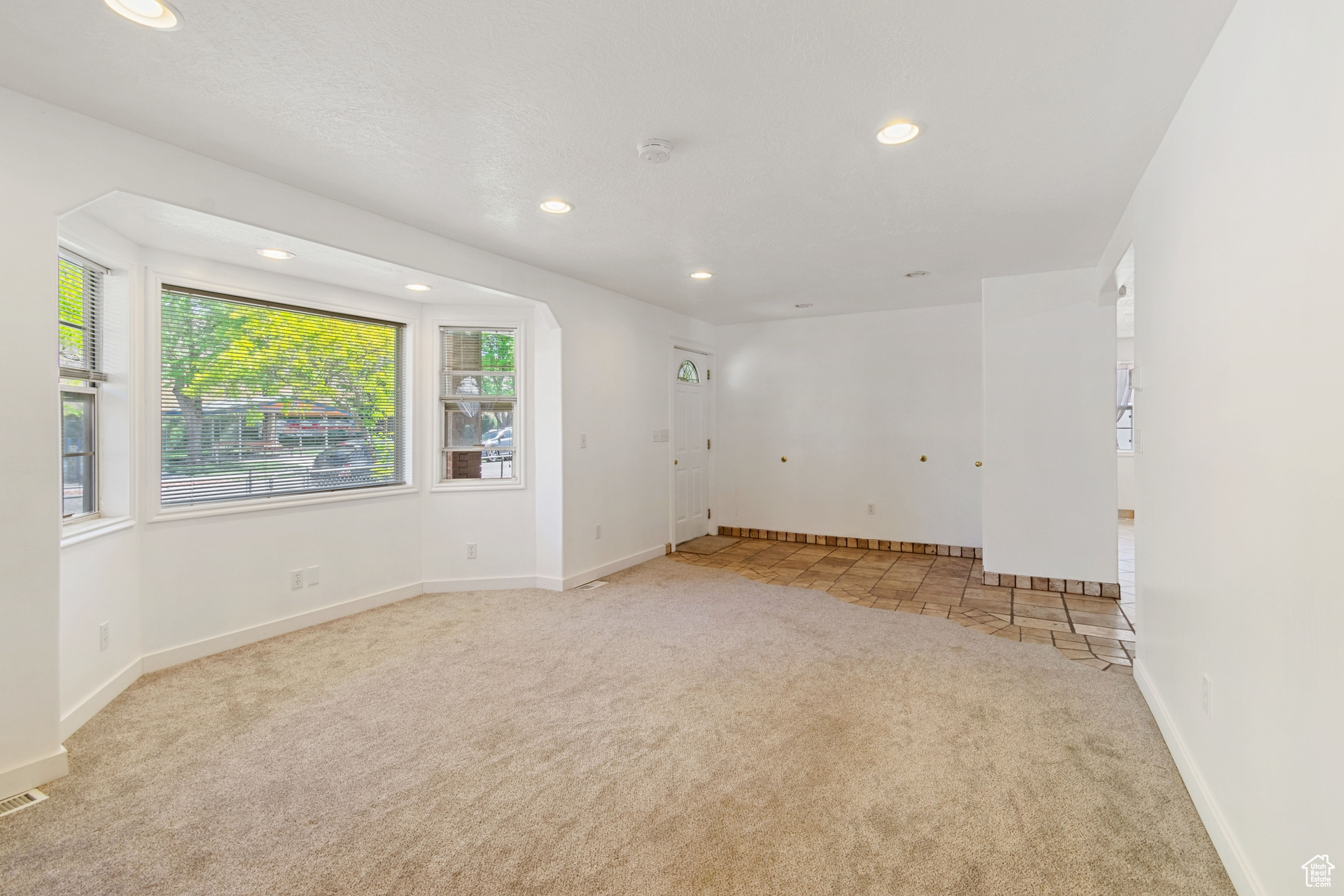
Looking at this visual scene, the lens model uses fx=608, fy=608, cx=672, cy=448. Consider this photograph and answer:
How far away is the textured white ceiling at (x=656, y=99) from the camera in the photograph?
1726 mm

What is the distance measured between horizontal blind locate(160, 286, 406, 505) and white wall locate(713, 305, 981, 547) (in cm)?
372

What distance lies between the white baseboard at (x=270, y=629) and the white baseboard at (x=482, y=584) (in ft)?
0.31

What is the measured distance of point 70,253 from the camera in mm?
2758

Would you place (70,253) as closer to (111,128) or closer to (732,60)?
(111,128)

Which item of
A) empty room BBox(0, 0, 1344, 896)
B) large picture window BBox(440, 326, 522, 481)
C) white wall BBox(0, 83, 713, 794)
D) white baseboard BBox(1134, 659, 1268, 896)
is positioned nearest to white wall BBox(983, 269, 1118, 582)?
empty room BBox(0, 0, 1344, 896)

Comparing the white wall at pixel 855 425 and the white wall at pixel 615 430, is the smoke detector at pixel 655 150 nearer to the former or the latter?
the white wall at pixel 615 430

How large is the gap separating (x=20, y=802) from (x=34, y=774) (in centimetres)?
10

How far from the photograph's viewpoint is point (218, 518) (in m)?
3.50

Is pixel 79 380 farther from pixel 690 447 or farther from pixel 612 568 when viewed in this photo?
pixel 690 447

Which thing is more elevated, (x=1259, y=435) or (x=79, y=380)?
(x=79, y=380)

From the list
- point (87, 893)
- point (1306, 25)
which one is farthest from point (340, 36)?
point (87, 893)

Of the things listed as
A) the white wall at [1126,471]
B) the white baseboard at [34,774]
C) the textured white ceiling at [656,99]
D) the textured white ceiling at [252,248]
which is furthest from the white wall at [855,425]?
the white baseboard at [34,774]

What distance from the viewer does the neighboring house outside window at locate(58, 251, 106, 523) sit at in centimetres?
280

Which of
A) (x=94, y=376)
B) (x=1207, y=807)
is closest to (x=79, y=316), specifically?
(x=94, y=376)
